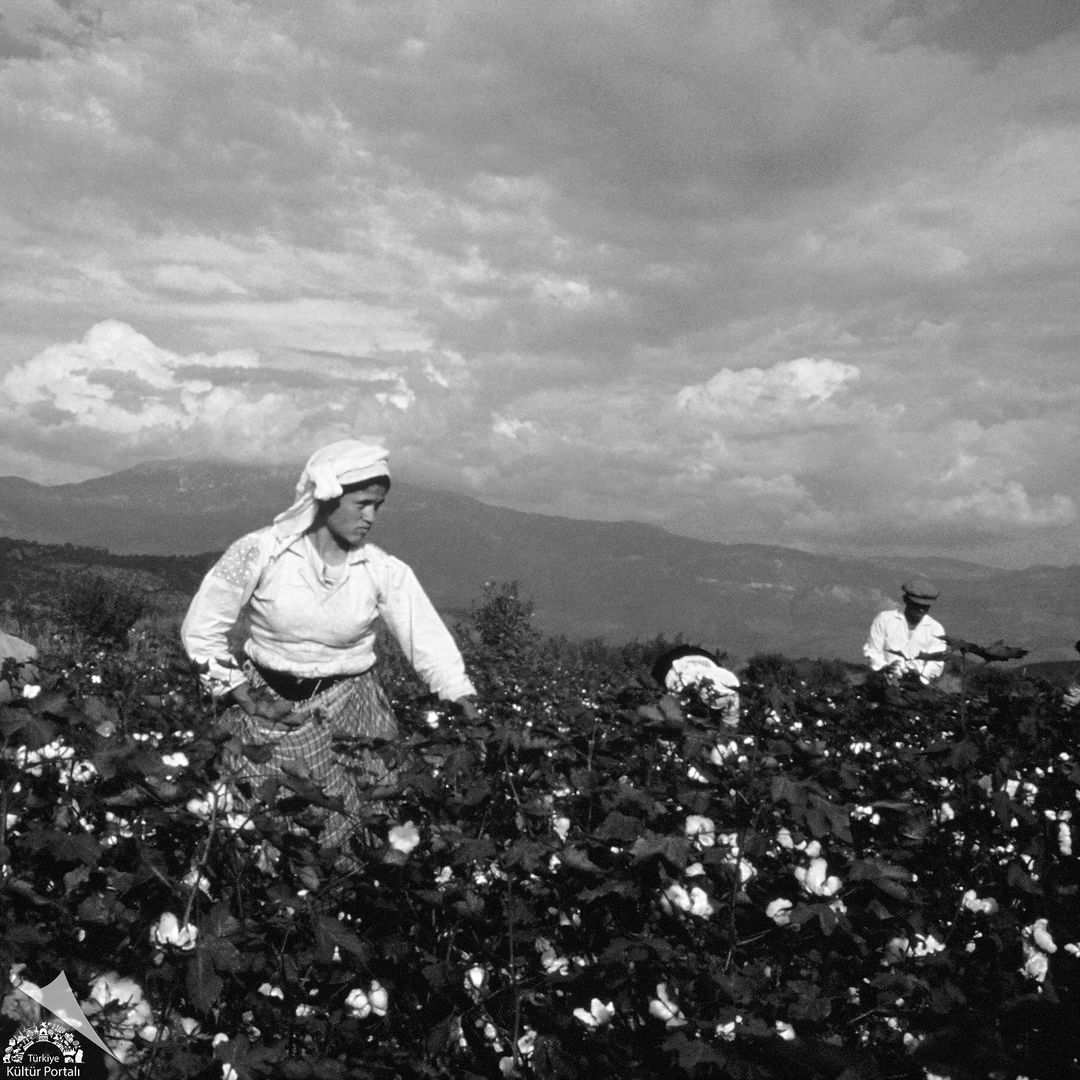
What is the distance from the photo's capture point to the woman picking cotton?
4.09m

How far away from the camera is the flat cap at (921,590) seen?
24.9 feet

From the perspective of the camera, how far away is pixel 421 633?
4305 millimetres

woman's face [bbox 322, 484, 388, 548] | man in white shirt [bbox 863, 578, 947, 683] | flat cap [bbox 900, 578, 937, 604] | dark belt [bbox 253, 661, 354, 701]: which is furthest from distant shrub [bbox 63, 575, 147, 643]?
woman's face [bbox 322, 484, 388, 548]

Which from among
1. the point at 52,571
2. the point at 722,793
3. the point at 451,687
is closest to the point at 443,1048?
the point at 722,793

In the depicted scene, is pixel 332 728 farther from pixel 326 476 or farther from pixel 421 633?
pixel 326 476

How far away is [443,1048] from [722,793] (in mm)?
719

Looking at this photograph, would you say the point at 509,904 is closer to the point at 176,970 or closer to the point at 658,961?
the point at 658,961

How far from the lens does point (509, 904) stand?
6.57 ft

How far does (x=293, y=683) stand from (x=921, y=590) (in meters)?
4.90

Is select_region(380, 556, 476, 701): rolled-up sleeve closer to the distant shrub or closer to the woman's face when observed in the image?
the woman's face

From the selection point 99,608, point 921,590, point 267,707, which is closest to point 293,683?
point 267,707

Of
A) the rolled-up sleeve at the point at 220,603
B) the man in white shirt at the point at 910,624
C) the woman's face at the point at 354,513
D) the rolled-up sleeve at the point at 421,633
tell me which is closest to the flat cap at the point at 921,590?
the man in white shirt at the point at 910,624

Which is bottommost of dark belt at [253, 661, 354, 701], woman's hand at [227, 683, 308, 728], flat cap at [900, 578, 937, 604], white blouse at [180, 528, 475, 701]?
dark belt at [253, 661, 354, 701]

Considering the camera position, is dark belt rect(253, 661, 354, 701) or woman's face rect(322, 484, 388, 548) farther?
dark belt rect(253, 661, 354, 701)
